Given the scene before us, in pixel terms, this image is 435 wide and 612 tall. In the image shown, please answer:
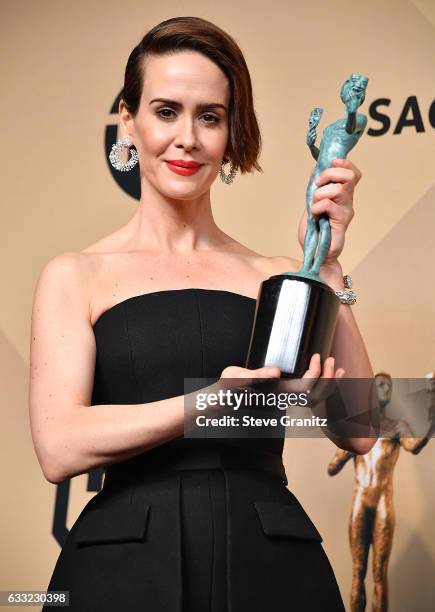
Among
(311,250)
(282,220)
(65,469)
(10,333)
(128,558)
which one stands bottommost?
(128,558)

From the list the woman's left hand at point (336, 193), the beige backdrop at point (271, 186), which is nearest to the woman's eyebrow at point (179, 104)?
the woman's left hand at point (336, 193)

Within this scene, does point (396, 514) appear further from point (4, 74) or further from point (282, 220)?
point (4, 74)

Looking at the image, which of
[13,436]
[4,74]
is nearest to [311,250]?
[13,436]

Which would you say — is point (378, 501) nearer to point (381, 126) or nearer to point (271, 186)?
point (271, 186)

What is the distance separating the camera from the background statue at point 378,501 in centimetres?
295

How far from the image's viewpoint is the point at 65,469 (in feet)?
4.75

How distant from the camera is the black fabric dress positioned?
55.1 inches

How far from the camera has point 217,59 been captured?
1.64 m

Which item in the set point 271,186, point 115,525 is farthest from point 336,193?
point 271,186

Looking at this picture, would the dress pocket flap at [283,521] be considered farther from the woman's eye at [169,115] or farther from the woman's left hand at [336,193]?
the woman's eye at [169,115]

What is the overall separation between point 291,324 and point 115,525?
0.39 meters

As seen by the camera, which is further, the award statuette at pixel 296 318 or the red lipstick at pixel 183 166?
the red lipstick at pixel 183 166

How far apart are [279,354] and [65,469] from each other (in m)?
0.37

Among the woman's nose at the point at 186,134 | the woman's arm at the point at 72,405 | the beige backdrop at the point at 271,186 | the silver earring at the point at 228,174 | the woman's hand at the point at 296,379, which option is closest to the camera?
the woman's hand at the point at 296,379
